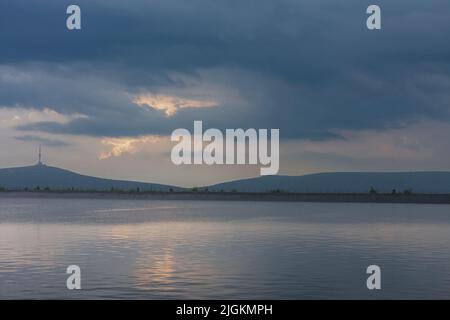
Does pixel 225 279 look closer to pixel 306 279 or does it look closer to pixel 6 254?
pixel 306 279

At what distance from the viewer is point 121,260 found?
45.2m

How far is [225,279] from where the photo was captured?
3619 cm

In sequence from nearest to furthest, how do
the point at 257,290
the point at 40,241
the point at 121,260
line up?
the point at 257,290
the point at 121,260
the point at 40,241

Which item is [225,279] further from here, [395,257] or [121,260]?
[395,257]

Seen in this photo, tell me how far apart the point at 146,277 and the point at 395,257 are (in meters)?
21.0

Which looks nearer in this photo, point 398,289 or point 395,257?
point 398,289
